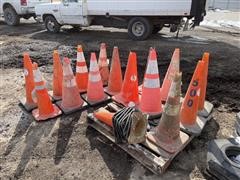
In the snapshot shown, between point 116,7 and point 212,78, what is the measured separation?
5724mm

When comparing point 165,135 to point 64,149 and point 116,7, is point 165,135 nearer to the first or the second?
point 64,149

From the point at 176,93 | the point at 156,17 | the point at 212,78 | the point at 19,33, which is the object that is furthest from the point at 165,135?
the point at 19,33

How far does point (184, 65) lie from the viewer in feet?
21.2

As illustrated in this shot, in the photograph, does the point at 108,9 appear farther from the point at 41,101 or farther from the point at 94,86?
the point at 41,101

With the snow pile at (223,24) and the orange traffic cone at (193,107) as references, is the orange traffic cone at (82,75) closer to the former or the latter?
the orange traffic cone at (193,107)

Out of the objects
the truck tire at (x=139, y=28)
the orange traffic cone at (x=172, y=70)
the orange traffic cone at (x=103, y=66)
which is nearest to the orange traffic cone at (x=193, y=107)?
the orange traffic cone at (x=172, y=70)

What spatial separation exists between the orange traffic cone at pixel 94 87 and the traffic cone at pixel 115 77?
0.81 ft

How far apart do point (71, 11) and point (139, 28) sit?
3.10 m

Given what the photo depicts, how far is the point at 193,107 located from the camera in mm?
3467

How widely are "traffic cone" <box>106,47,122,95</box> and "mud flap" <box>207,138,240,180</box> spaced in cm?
212

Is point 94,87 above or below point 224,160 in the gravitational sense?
above

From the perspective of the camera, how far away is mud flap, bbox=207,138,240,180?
8.29 feet

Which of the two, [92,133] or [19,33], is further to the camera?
[19,33]

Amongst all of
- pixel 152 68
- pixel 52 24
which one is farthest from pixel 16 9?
pixel 152 68
